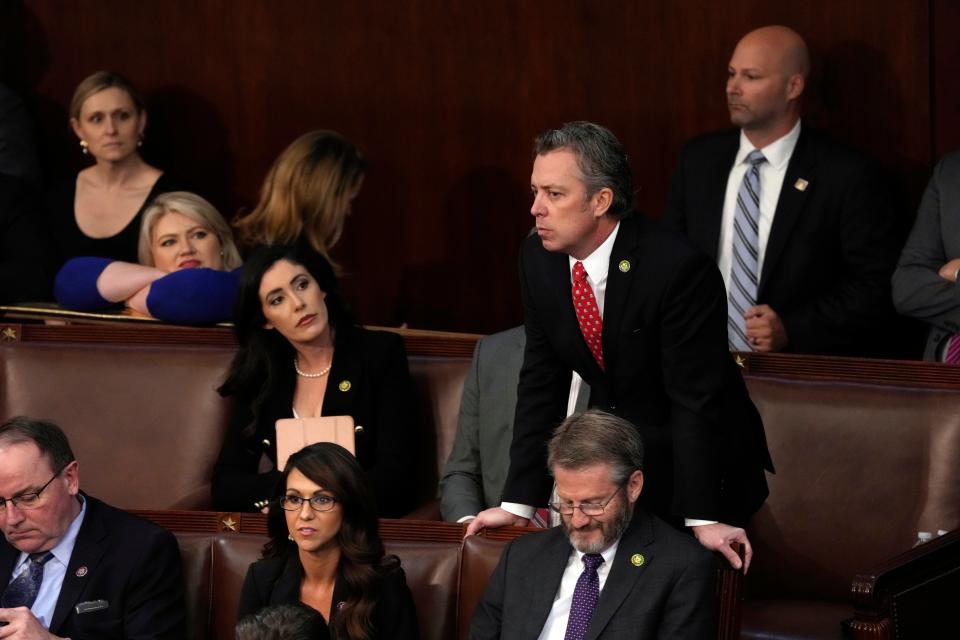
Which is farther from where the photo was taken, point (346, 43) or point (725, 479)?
point (346, 43)

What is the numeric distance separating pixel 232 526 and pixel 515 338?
798mm

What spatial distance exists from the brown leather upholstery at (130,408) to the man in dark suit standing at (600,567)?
1070 mm

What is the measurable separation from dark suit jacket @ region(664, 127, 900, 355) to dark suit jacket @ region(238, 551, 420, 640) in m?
1.53

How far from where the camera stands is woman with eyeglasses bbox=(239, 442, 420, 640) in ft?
9.43

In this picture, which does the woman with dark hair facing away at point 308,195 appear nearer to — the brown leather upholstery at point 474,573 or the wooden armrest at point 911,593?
the brown leather upholstery at point 474,573

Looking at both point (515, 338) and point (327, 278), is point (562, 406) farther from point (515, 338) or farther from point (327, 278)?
point (327, 278)

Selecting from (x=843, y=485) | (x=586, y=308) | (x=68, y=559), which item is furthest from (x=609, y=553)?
(x=68, y=559)

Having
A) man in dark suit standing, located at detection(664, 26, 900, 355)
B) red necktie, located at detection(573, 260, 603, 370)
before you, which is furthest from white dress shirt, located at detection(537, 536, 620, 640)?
man in dark suit standing, located at detection(664, 26, 900, 355)

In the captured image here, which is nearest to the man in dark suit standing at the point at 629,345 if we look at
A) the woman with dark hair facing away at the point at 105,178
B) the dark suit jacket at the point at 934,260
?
the dark suit jacket at the point at 934,260

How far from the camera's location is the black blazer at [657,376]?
2.81 meters

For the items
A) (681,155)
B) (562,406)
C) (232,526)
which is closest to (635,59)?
(681,155)

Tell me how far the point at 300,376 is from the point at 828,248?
1414mm

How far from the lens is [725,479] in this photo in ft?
9.46

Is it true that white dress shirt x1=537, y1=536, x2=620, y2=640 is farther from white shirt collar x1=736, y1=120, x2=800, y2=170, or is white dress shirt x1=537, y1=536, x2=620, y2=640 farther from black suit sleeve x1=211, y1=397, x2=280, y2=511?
white shirt collar x1=736, y1=120, x2=800, y2=170
